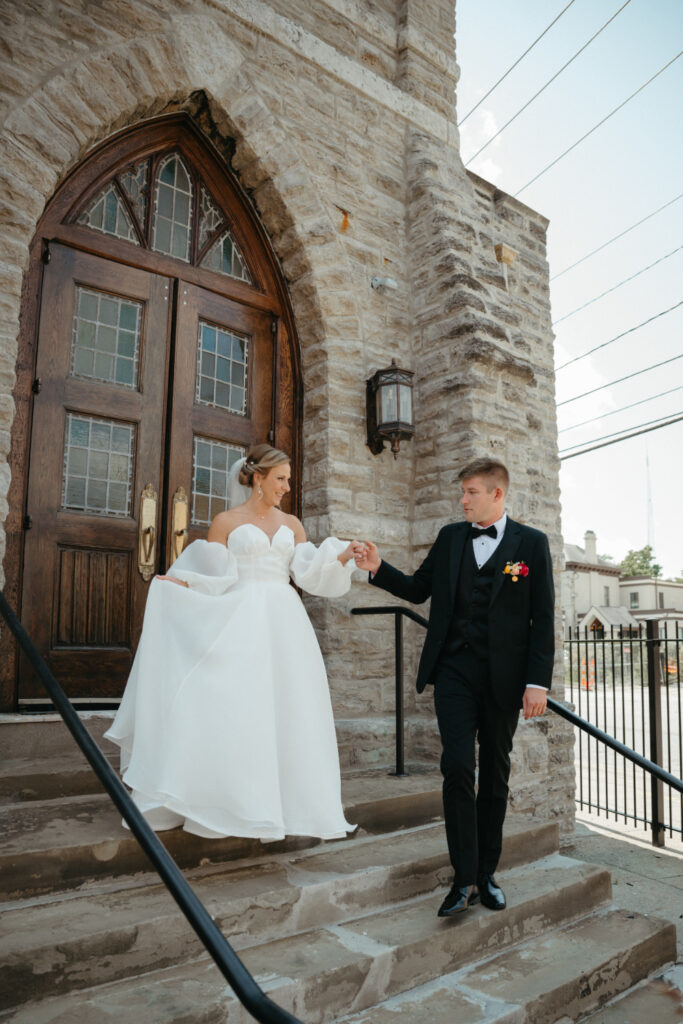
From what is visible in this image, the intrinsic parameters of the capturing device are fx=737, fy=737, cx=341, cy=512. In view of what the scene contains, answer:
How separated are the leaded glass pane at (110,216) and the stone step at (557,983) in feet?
15.1

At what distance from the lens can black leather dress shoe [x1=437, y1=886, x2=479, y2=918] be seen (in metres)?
3.09

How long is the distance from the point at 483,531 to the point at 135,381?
2.69 metres

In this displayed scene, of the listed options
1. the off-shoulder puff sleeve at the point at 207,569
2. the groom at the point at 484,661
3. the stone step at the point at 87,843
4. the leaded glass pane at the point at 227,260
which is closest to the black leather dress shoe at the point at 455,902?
the groom at the point at 484,661

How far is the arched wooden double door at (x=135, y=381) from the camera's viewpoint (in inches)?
176

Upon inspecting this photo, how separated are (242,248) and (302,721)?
3685 mm

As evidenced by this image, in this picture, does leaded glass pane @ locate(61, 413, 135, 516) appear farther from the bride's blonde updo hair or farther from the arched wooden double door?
the bride's blonde updo hair

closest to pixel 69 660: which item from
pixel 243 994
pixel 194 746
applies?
pixel 194 746

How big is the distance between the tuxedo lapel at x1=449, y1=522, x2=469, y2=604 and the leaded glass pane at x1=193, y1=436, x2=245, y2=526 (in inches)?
84.9

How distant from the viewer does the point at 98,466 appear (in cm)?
468

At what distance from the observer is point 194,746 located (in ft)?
10.1

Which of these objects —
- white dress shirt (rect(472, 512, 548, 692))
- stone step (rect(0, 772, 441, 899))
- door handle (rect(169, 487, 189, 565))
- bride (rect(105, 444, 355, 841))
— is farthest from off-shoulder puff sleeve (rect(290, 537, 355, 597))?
door handle (rect(169, 487, 189, 565))

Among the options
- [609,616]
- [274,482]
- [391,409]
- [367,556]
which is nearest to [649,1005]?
[367,556]

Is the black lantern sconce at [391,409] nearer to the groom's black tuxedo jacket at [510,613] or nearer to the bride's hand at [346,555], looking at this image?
the bride's hand at [346,555]

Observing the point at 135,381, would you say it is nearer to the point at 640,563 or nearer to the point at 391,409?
the point at 391,409
